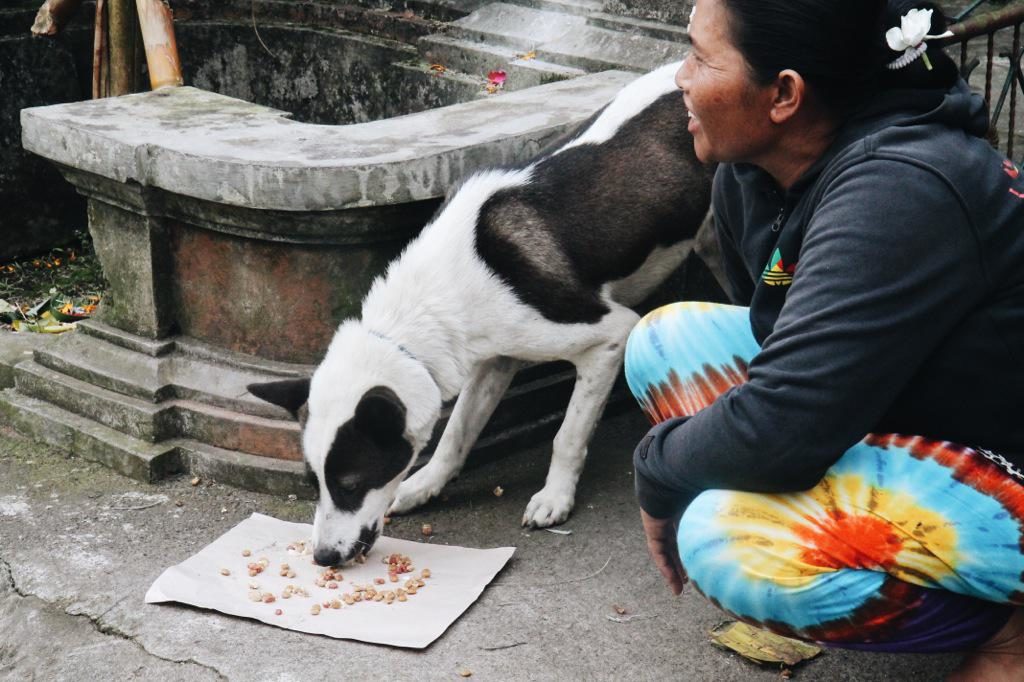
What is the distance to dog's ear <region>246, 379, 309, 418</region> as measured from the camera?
11.8 ft

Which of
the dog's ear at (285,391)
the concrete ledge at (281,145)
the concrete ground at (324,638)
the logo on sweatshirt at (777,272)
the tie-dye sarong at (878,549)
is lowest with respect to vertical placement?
the concrete ground at (324,638)

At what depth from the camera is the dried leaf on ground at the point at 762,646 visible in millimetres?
2979

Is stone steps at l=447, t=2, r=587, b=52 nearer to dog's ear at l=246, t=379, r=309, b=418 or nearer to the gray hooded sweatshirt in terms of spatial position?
dog's ear at l=246, t=379, r=309, b=418

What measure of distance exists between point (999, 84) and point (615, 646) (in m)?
3.72

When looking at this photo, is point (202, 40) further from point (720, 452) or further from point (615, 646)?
point (720, 452)

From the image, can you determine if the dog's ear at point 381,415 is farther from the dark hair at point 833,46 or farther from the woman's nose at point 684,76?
the dark hair at point 833,46

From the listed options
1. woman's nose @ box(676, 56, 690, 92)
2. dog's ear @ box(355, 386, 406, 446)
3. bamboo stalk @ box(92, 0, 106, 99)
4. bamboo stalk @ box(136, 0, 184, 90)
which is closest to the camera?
woman's nose @ box(676, 56, 690, 92)

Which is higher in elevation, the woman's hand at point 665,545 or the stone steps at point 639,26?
the stone steps at point 639,26

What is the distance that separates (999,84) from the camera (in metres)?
5.53

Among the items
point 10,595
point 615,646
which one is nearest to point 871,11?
point 615,646

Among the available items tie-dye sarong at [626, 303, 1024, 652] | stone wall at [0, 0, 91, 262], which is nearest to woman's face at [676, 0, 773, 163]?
tie-dye sarong at [626, 303, 1024, 652]

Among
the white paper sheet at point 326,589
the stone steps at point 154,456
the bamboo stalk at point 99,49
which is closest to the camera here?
the white paper sheet at point 326,589

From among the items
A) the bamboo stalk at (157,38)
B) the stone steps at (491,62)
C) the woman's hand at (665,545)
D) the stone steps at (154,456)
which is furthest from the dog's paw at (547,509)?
the bamboo stalk at (157,38)

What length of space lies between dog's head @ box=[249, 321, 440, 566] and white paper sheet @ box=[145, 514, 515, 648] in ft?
0.37
